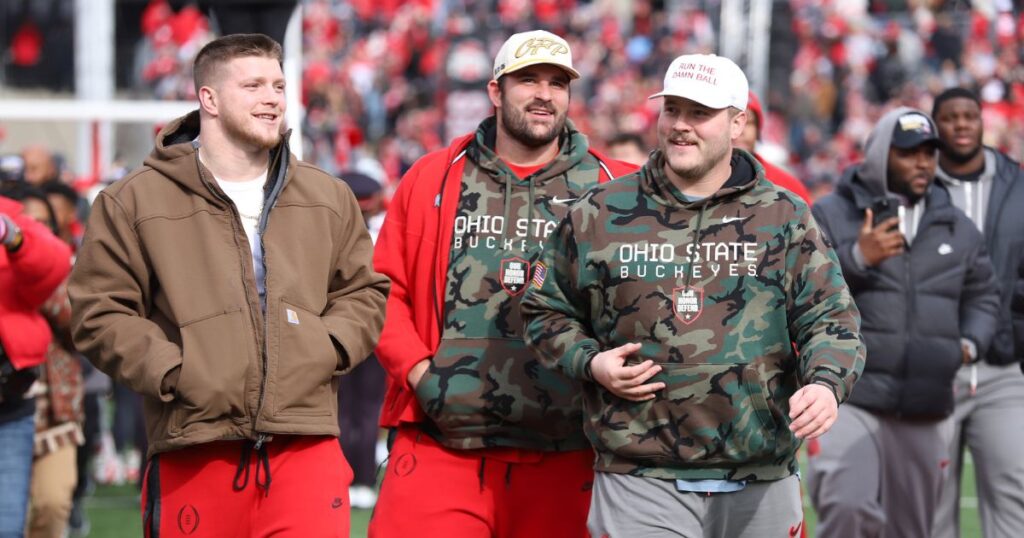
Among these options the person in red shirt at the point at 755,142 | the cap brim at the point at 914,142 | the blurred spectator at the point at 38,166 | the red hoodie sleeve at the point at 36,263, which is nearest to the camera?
the red hoodie sleeve at the point at 36,263

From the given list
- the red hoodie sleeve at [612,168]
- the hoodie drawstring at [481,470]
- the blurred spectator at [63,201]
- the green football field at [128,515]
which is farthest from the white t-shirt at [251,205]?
the green football field at [128,515]

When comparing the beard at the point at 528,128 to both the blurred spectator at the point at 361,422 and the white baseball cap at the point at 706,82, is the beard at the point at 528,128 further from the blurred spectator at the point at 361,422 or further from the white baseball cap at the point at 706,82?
the blurred spectator at the point at 361,422

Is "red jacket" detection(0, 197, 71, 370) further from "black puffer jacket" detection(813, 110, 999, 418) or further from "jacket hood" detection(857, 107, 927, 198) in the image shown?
"jacket hood" detection(857, 107, 927, 198)

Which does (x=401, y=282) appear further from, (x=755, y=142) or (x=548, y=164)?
(x=755, y=142)

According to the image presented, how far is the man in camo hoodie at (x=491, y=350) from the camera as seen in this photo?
603cm

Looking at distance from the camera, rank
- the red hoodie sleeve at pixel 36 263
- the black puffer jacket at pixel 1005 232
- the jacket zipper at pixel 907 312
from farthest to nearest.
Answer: the black puffer jacket at pixel 1005 232, the jacket zipper at pixel 907 312, the red hoodie sleeve at pixel 36 263

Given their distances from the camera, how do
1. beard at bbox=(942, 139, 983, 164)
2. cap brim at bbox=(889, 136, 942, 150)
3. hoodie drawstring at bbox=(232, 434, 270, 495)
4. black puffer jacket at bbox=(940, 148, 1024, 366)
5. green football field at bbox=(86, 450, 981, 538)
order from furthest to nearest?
green football field at bbox=(86, 450, 981, 538)
beard at bbox=(942, 139, 983, 164)
black puffer jacket at bbox=(940, 148, 1024, 366)
cap brim at bbox=(889, 136, 942, 150)
hoodie drawstring at bbox=(232, 434, 270, 495)

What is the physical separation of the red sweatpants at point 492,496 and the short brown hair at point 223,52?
1591 mm

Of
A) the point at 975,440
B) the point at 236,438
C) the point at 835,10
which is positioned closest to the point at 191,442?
the point at 236,438

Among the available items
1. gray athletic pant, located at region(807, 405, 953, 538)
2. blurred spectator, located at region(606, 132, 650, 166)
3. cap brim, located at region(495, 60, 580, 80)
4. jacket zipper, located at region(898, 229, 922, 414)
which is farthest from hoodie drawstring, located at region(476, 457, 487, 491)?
blurred spectator, located at region(606, 132, 650, 166)

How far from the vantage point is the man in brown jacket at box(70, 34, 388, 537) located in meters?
5.23

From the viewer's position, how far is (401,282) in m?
6.33

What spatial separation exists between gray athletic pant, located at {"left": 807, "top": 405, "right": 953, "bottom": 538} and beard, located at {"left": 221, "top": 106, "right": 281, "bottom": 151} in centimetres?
319

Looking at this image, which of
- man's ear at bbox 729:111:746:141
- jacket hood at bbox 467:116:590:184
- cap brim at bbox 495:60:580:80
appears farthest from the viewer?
jacket hood at bbox 467:116:590:184
